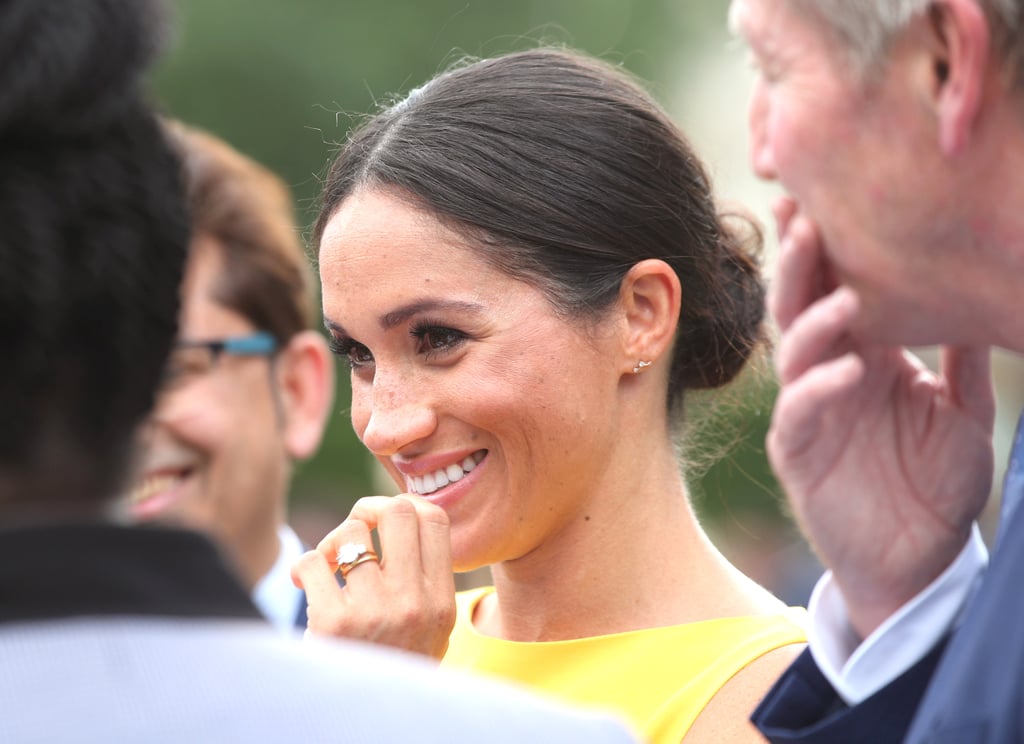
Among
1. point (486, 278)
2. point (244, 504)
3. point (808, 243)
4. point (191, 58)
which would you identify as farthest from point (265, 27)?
point (808, 243)

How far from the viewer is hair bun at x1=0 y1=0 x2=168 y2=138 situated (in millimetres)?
1255

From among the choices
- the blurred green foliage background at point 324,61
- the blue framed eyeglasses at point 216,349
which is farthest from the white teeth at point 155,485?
the blurred green foliage background at point 324,61

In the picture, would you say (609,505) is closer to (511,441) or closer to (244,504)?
(511,441)

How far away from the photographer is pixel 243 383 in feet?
13.7

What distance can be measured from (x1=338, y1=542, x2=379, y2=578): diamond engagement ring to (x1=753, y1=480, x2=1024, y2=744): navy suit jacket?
1102 mm

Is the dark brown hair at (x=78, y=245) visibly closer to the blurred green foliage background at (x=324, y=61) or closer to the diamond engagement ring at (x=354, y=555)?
the diamond engagement ring at (x=354, y=555)

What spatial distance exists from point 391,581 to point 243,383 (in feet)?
4.90

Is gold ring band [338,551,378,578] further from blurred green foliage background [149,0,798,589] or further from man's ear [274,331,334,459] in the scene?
blurred green foliage background [149,0,798,589]

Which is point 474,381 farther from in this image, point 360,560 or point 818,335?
point 818,335

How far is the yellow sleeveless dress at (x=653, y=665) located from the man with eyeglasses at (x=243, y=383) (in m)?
1.22

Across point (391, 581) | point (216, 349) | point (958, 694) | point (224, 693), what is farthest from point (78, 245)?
point (216, 349)

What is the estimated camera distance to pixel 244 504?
4.15 meters

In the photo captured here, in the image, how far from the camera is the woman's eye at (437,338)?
2971mm

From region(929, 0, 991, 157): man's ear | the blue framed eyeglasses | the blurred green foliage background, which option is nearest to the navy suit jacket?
region(929, 0, 991, 157): man's ear
